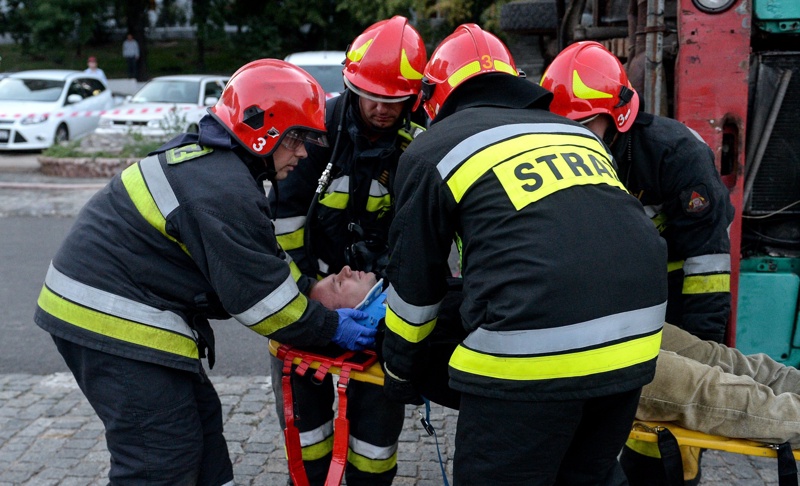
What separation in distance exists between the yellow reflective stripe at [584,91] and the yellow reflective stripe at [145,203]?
1617 mm

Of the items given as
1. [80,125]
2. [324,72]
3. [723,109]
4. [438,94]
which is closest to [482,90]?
[438,94]

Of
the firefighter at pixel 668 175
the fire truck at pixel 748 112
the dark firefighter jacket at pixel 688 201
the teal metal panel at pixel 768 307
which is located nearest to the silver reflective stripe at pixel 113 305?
the firefighter at pixel 668 175

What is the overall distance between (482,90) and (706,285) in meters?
1.33

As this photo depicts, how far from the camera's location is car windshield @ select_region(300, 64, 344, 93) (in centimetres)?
1102

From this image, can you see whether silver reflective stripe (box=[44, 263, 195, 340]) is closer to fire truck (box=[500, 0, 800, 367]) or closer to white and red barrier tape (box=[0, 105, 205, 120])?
fire truck (box=[500, 0, 800, 367])

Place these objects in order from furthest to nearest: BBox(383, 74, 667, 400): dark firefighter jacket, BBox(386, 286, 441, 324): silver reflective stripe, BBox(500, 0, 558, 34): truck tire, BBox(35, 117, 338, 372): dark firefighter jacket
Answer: BBox(500, 0, 558, 34): truck tire < BBox(35, 117, 338, 372): dark firefighter jacket < BBox(386, 286, 441, 324): silver reflective stripe < BBox(383, 74, 667, 400): dark firefighter jacket

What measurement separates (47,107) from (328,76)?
5893 mm

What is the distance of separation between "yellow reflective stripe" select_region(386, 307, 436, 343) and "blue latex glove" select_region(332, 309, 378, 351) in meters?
0.43

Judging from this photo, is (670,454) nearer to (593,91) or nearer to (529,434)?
(529,434)

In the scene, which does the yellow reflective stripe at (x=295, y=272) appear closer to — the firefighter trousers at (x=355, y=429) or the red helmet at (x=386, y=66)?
the firefighter trousers at (x=355, y=429)

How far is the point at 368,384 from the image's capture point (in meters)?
3.16

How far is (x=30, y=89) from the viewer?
1466 cm

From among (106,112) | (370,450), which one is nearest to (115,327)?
(370,450)

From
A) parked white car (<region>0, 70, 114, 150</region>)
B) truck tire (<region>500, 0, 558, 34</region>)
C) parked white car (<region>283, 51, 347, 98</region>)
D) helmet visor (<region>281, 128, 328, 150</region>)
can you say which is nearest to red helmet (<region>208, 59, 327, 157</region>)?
helmet visor (<region>281, 128, 328, 150</region>)
